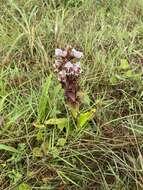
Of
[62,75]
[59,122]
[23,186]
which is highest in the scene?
[62,75]

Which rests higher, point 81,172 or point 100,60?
point 100,60

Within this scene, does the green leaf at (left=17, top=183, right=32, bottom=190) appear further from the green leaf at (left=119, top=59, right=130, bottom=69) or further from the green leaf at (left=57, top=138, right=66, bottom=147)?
the green leaf at (left=119, top=59, right=130, bottom=69)

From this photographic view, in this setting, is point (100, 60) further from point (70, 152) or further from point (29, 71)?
point (70, 152)

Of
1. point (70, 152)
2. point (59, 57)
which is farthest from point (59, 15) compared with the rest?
point (70, 152)

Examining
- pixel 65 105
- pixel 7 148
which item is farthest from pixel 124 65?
pixel 7 148

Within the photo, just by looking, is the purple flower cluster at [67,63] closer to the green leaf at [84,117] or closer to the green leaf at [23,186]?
the green leaf at [84,117]

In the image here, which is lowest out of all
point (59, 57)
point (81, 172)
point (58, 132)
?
point (81, 172)

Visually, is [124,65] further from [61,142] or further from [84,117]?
[61,142]
